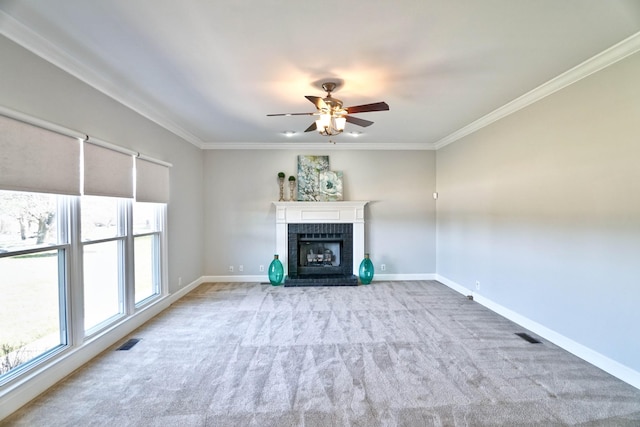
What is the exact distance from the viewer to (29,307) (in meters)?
2.24

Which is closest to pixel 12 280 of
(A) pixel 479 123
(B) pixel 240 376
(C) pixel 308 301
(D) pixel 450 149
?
(B) pixel 240 376

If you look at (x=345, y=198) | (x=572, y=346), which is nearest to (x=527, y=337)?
(x=572, y=346)

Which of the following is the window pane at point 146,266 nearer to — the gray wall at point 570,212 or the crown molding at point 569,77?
the gray wall at point 570,212

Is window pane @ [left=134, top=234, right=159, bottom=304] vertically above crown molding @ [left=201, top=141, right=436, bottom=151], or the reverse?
crown molding @ [left=201, top=141, right=436, bottom=151]

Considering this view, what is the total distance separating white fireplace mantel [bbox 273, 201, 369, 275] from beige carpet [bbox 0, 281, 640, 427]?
1.92m

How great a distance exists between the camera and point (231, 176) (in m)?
5.64

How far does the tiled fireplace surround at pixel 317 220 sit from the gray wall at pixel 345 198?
197 millimetres

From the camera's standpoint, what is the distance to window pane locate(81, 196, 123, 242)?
2770 millimetres

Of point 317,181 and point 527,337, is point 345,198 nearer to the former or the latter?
point 317,181

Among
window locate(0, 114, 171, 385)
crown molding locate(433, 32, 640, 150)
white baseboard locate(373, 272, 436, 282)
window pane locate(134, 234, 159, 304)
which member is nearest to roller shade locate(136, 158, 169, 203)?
window locate(0, 114, 171, 385)

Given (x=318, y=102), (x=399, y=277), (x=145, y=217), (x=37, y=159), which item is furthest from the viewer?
(x=399, y=277)

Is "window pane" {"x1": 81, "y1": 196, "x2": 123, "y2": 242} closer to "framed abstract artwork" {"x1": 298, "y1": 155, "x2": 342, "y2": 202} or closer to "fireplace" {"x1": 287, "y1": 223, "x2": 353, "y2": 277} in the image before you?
"fireplace" {"x1": 287, "y1": 223, "x2": 353, "y2": 277}

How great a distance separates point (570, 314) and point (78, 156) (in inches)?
196

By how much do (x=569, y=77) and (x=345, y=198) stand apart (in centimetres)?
372
